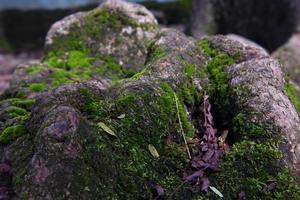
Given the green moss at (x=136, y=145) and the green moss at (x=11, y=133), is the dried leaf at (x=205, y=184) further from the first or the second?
the green moss at (x=11, y=133)

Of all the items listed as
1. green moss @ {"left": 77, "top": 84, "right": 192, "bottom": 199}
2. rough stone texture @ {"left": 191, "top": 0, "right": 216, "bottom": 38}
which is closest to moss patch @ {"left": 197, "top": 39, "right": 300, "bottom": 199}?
green moss @ {"left": 77, "top": 84, "right": 192, "bottom": 199}

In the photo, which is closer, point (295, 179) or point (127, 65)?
point (295, 179)

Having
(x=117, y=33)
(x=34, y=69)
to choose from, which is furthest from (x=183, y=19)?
(x=34, y=69)

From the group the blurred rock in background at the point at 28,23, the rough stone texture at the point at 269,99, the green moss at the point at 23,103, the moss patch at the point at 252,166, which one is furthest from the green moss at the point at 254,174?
the blurred rock in background at the point at 28,23

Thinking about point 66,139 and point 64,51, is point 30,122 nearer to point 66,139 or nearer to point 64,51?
point 66,139

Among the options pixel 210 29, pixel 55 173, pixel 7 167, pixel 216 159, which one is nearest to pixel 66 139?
pixel 55 173

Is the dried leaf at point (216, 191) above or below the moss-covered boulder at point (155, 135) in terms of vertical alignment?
below
